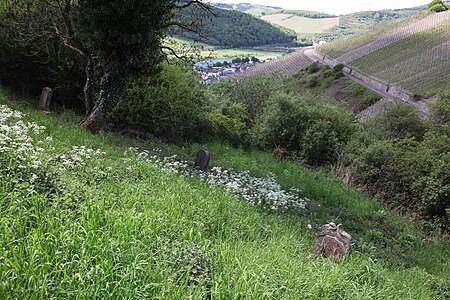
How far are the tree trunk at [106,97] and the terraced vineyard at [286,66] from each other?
54.5m

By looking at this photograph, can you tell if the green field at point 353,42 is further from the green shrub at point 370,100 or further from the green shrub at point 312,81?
the green shrub at point 370,100

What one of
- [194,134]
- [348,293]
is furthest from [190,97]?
[348,293]

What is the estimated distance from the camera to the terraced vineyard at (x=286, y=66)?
6625 cm

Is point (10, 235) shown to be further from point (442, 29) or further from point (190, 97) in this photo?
point (442, 29)

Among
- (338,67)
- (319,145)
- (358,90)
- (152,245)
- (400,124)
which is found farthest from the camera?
(338,67)

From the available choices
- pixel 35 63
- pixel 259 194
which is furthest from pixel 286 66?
pixel 259 194

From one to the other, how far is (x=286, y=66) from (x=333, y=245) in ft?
231

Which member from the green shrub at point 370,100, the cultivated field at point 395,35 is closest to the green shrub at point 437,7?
the cultivated field at point 395,35

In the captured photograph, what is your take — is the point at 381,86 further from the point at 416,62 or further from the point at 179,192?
the point at 179,192

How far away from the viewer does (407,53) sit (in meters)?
56.5

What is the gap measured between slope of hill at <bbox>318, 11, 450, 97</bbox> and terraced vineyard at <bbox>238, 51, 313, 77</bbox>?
539cm

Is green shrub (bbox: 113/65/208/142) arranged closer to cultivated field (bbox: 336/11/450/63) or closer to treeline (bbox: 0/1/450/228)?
treeline (bbox: 0/1/450/228)

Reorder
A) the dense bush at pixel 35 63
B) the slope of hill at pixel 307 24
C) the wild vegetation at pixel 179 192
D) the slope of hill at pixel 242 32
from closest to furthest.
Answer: the wild vegetation at pixel 179 192
the dense bush at pixel 35 63
the slope of hill at pixel 242 32
the slope of hill at pixel 307 24

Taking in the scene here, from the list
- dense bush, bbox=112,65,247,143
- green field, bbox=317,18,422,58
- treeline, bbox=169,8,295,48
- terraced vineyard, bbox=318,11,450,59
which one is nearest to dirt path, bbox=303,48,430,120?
terraced vineyard, bbox=318,11,450,59
